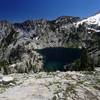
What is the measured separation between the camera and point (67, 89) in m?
28.1

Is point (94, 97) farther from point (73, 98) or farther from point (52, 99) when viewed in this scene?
point (52, 99)

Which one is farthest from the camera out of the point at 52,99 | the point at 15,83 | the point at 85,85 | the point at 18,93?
the point at 15,83

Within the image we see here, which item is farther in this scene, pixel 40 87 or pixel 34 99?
pixel 40 87

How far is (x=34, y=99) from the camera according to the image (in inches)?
1013

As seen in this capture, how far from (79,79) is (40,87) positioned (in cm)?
619

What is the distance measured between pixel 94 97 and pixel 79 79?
5.90 metres

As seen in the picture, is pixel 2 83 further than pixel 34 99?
Yes

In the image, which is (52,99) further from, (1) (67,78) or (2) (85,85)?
(1) (67,78)

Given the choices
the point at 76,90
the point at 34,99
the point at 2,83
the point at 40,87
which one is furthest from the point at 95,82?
the point at 2,83

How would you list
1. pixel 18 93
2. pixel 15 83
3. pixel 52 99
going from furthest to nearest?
pixel 15 83
pixel 18 93
pixel 52 99

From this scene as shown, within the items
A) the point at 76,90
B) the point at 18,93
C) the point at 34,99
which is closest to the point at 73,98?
the point at 76,90

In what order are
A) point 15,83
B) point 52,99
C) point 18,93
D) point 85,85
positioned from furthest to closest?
point 15,83, point 85,85, point 18,93, point 52,99

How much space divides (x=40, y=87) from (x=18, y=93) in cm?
281

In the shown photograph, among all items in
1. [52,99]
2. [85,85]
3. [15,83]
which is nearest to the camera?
[52,99]
